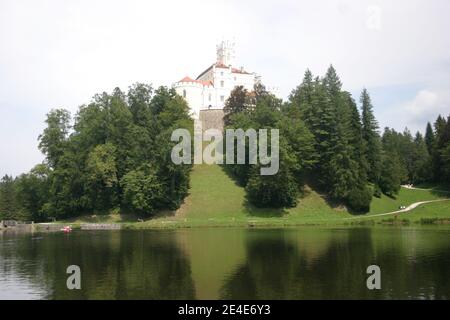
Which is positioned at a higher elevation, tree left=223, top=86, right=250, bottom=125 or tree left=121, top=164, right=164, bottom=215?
tree left=223, top=86, right=250, bottom=125

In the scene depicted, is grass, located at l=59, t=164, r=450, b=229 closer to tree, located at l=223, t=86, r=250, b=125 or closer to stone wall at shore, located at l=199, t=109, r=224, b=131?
tree, located at l=223, t=86, r=250, b=125

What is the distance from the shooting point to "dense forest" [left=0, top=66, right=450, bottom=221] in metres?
61.9

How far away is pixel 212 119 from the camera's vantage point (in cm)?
9431

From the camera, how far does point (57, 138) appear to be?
225 feet

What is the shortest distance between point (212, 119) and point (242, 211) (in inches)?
1439

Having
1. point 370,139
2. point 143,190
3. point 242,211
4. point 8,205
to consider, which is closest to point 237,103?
point 370,139

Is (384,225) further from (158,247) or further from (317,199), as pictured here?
(158,247)

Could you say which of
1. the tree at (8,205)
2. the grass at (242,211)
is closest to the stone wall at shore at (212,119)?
the grass at (242,211)

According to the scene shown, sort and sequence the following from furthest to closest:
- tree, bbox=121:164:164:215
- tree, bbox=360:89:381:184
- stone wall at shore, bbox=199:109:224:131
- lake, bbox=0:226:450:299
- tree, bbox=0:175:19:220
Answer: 1. stone wall at shore, bbox=199:109:224:131
2. tree, bbox=0:175:19:220
3. tree, bbox=360:89:381:184
4. tree, bbox=121:164:164:215
5. lake, bbox=0:226:450:299

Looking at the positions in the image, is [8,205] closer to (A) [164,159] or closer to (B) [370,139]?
(A) [164,159]

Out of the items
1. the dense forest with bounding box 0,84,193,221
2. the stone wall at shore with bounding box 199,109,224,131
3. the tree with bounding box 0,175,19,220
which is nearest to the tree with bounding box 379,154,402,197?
the dense forest with bounding box 0,84,193,221

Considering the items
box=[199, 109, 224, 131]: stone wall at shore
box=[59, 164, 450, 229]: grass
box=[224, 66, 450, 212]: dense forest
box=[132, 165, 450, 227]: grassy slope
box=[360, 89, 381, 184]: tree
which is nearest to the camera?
box=[59, 164, 450, 229]: grass

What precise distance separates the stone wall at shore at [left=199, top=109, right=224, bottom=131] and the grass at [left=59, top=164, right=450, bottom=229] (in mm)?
23619

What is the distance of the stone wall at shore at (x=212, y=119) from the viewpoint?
305 ft
